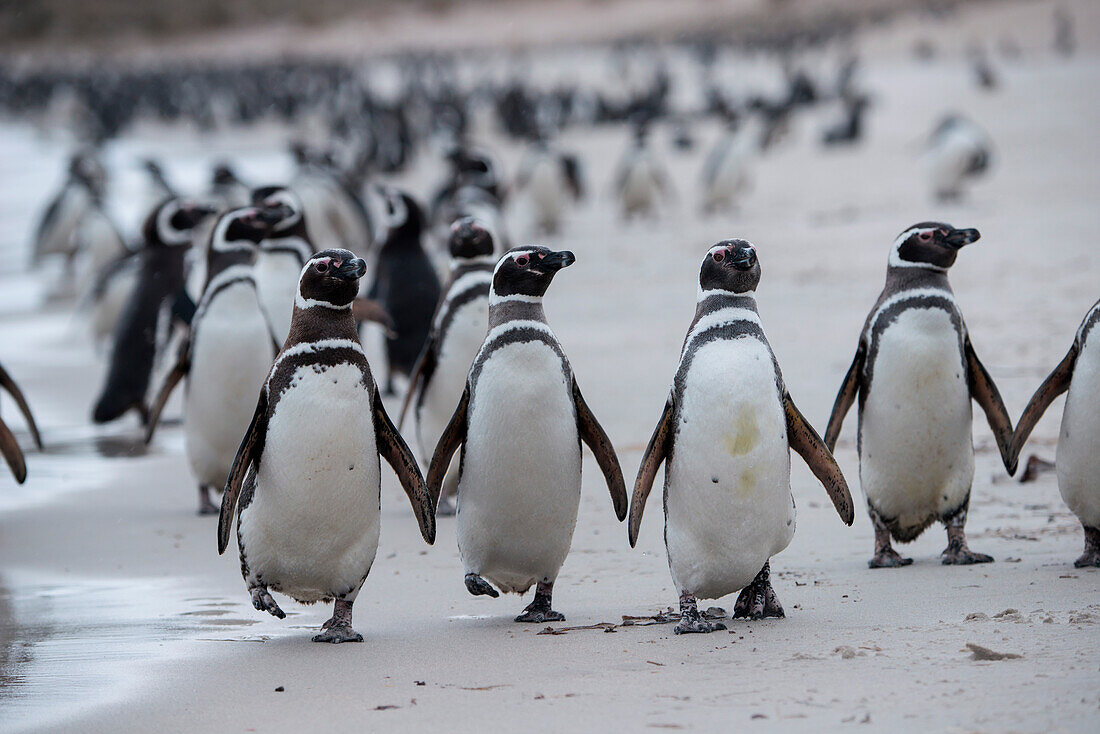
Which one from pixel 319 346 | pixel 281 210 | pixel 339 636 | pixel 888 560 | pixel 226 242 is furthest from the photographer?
pixel 281 210

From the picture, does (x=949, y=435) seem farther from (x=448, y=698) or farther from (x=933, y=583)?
(x=448, y=698)

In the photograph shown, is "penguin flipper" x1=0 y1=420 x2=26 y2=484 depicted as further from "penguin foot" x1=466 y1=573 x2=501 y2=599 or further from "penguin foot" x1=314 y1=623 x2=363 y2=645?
"penguin foot" x1=466 y1=573 x2=501 y2=599

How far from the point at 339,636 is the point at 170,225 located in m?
4.10

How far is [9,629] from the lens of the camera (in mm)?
3977

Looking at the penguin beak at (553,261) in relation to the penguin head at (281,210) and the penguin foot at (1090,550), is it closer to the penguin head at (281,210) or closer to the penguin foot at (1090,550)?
the penguin foot at (1090,550)

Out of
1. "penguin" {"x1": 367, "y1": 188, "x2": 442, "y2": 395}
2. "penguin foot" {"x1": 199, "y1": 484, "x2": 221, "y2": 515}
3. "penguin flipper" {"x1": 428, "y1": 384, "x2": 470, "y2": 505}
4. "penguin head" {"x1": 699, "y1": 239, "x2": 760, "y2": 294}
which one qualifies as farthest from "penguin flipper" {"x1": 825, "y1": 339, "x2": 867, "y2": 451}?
"penguin" {"x1": 367, "y1": 188, "x2": 442, "y2": 395}

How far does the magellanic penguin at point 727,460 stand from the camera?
3578 millimetres

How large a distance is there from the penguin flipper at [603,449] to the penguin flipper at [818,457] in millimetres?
477

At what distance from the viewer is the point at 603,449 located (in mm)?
3916

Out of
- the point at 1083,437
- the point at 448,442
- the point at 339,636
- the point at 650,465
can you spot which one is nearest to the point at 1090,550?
the point at 1083,437

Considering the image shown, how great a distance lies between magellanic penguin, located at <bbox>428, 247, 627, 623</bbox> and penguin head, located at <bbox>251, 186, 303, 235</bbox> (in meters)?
1.78

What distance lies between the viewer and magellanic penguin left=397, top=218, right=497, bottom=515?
5.27m

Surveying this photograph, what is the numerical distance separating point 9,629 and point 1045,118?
67.0 feet

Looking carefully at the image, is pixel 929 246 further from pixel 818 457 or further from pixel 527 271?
pixel 527 271
